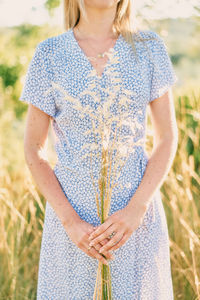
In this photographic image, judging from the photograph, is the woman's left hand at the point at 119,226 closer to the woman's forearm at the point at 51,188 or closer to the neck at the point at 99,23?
the woman's forearm at the point at 51,188

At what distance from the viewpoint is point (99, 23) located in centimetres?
182

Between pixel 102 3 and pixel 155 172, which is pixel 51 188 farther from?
pixel 102 3

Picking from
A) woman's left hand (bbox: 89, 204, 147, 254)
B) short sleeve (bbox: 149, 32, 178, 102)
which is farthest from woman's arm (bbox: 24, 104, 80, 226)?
short sleeve (bbox: 149, 32, 178, 102)

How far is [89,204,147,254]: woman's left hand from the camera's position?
146 cm

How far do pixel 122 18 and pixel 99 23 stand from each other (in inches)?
4.3

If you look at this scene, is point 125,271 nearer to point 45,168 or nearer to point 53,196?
point 53,196

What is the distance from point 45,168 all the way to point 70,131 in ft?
0.57

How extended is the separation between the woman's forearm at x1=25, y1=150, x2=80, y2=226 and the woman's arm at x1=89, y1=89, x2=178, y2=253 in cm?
14

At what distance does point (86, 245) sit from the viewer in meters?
1.52

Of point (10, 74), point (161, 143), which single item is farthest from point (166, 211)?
point (10, 74)

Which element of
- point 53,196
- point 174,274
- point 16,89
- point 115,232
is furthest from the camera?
point 16,89

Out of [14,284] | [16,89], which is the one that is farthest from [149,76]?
[16,89]

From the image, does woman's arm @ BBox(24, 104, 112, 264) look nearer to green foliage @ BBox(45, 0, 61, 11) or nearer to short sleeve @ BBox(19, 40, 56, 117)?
short sleeve @ BBox(19, 40, 56, 117)

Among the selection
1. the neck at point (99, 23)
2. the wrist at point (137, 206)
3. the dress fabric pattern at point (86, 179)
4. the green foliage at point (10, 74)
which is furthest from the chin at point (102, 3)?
the green foliage at point (10, 74)
